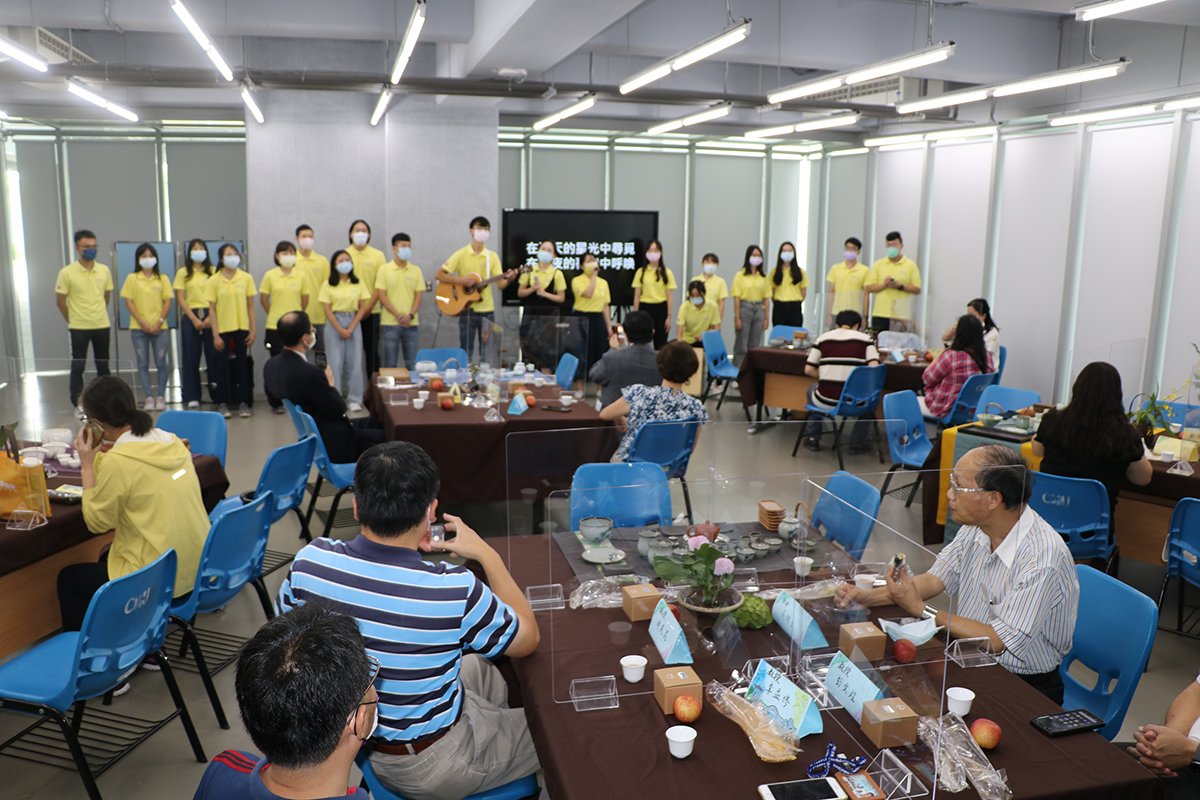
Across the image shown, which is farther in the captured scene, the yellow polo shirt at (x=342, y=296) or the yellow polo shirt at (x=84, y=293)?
the yellow polo shirt at (x=342, y=296)

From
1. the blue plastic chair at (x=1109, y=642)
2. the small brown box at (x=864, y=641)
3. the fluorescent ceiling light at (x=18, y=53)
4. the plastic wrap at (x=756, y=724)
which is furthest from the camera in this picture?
the fluorescent ceiling light at (x=18, y=53)

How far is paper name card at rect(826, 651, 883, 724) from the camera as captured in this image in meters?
2.33

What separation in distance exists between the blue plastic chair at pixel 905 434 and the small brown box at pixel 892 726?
4.42 meters

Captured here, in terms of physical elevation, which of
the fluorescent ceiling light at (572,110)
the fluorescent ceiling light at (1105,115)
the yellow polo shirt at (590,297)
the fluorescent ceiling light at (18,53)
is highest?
the fluorescent ceiling light at (572,110)

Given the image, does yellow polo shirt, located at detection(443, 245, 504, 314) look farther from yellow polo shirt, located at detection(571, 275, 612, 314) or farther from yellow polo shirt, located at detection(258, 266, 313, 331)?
yellow polo shirt, located at detection(258, 266, 313, 331)

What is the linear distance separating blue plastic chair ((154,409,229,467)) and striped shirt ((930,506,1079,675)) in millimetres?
4232

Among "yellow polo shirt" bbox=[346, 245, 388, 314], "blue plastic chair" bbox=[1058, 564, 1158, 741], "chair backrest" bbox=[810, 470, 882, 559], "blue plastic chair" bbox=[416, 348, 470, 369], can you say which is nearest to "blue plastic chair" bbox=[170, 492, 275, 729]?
"chair backrest" bbox=[810, 470, 882, 559]

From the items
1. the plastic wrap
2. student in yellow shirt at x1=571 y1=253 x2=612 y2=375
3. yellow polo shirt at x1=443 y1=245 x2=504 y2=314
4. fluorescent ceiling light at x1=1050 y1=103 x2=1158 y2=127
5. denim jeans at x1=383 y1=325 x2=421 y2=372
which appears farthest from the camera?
student in yellow shirt at x1=571 y1=253 x2=612 y2=375

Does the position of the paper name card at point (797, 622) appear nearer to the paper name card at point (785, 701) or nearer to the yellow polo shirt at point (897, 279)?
the paper name card at point (785, 701)

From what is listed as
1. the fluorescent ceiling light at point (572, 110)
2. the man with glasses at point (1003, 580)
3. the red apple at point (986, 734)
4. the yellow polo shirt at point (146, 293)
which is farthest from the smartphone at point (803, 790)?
the yellow polo shirt at point (146, 293)

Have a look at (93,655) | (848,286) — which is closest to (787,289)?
(848,286)

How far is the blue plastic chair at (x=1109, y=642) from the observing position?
9.08 feet

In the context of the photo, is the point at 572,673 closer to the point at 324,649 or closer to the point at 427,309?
the point at 324,649

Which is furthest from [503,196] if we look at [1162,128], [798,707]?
[798,707]
